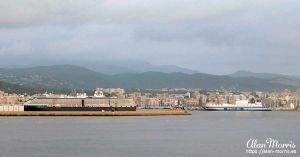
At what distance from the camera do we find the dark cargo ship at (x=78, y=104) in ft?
419

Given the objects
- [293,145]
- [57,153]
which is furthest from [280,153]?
[57,153]

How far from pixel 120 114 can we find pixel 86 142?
6864cm

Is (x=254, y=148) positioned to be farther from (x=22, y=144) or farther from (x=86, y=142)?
(x=22, y=144)

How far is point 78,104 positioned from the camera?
12988 centimetres

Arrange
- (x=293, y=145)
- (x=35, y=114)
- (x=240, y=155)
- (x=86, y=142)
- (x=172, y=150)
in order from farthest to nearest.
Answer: (x=35, y=114)
(x=86, y=142)
(x=293, y=145)
(x=172, y=150)
(x=240, y=155)

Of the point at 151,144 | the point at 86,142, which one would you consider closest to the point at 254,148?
the point at 151,144

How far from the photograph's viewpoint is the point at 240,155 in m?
45.5

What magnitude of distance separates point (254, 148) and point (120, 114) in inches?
2967

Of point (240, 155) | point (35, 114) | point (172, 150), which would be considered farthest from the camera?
point (35, 114)

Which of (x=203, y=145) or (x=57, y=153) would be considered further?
(x=203, y=145)

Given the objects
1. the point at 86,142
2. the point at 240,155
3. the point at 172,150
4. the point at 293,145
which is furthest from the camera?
the point at 86,142

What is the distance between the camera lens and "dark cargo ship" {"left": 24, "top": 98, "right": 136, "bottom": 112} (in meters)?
128

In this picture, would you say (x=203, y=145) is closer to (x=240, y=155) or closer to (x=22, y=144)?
(x=240, y=155)

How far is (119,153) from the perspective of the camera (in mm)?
46906
